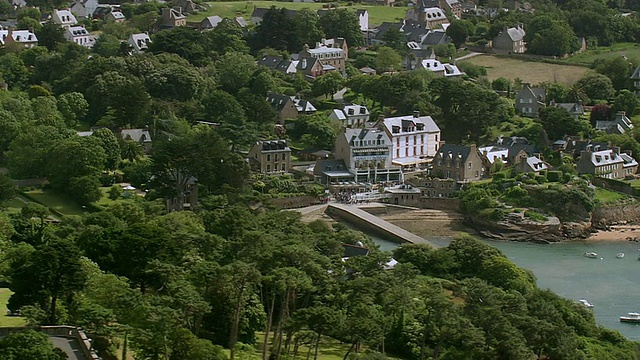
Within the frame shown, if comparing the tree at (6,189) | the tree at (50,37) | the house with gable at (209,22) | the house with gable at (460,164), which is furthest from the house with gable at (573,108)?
the tree at (6,189)

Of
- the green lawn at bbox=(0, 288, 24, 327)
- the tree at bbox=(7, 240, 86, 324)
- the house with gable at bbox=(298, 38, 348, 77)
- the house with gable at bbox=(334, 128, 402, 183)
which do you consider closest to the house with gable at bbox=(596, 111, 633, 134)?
the house with gable at bbox=(334, 128, 402, 183)

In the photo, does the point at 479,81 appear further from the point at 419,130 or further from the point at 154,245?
the point at 154,245

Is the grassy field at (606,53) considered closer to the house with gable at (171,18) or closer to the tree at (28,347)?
the house with gable at (171,18)

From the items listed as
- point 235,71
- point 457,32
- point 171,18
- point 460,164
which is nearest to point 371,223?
point 460,164

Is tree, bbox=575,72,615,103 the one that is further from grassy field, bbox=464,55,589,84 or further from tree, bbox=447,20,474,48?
tree, bbox=447,20,474,48

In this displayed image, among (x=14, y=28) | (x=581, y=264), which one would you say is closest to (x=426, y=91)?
(x=581, y=264)
